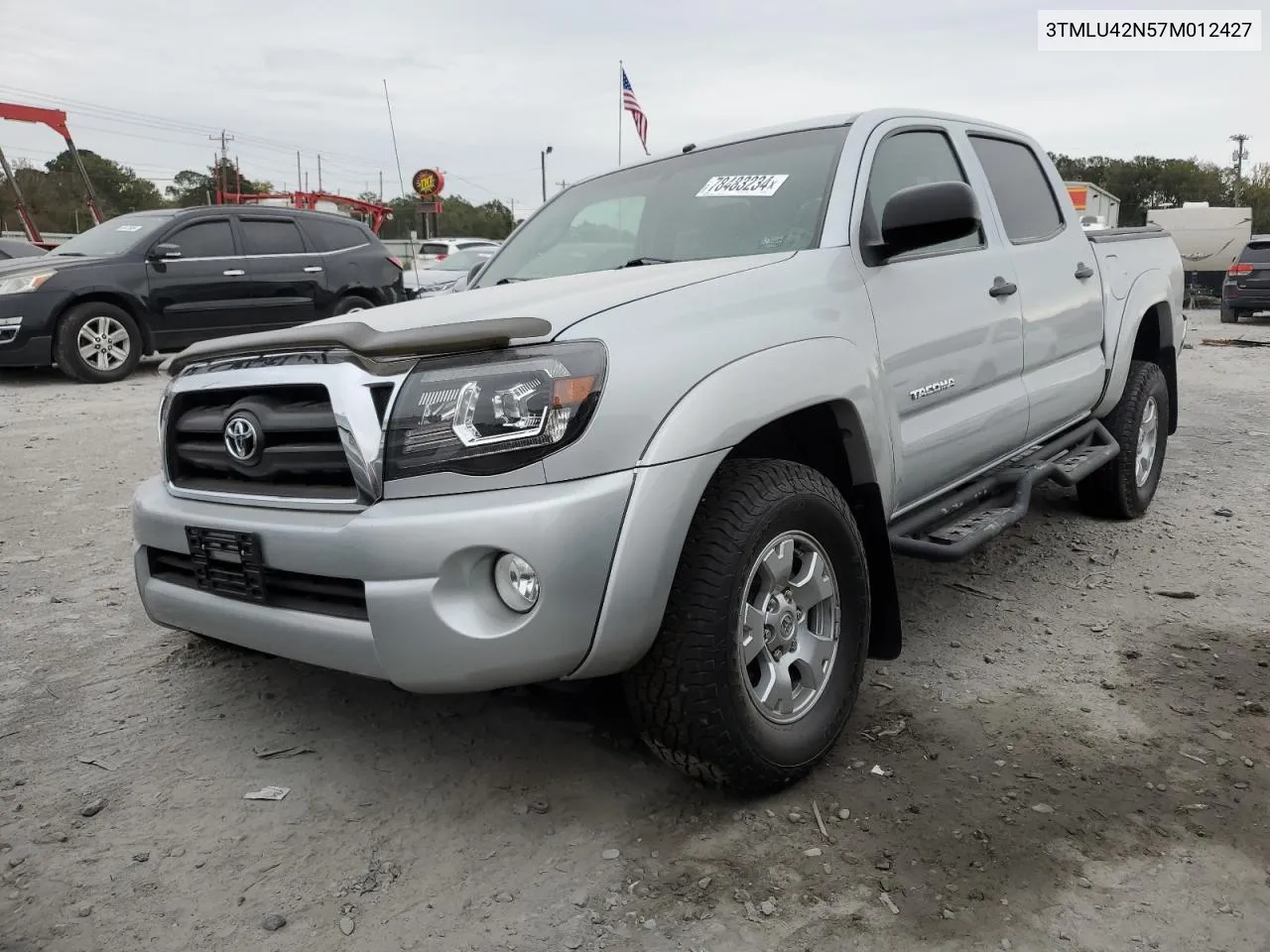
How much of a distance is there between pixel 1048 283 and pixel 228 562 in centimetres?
308

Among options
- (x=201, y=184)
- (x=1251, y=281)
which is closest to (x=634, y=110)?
(x=1251, y=281)

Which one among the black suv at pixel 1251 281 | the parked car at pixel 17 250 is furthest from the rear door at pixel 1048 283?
the black suv at pixel 1251 281

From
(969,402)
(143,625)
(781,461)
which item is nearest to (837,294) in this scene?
(781,461)

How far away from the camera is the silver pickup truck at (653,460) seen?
2.07m

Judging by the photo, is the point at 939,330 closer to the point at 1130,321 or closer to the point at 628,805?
the point at 628,805

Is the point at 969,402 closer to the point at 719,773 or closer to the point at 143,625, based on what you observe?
the point at 719,773

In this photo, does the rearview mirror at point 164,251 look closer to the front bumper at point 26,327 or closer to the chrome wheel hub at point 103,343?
the chrome wheel hub at point 103,343

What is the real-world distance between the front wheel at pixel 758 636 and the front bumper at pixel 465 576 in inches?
9.4

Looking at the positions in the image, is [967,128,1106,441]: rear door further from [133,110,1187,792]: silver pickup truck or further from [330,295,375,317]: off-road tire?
[330,295,375,317]: off-road tire

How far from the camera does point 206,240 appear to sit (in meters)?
9.73

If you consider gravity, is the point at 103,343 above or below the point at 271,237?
below

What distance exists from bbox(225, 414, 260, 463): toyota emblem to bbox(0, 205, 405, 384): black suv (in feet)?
25.2

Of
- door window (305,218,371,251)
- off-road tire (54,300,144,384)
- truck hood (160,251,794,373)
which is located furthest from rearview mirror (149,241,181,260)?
truck hood (160,251,794,373)

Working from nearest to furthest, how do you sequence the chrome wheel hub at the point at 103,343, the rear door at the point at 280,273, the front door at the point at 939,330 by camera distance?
1. the front door at the point at 939,330
2. the chrome wheel hub at the point at 103,343
3. the rear door at the point at 280,273
